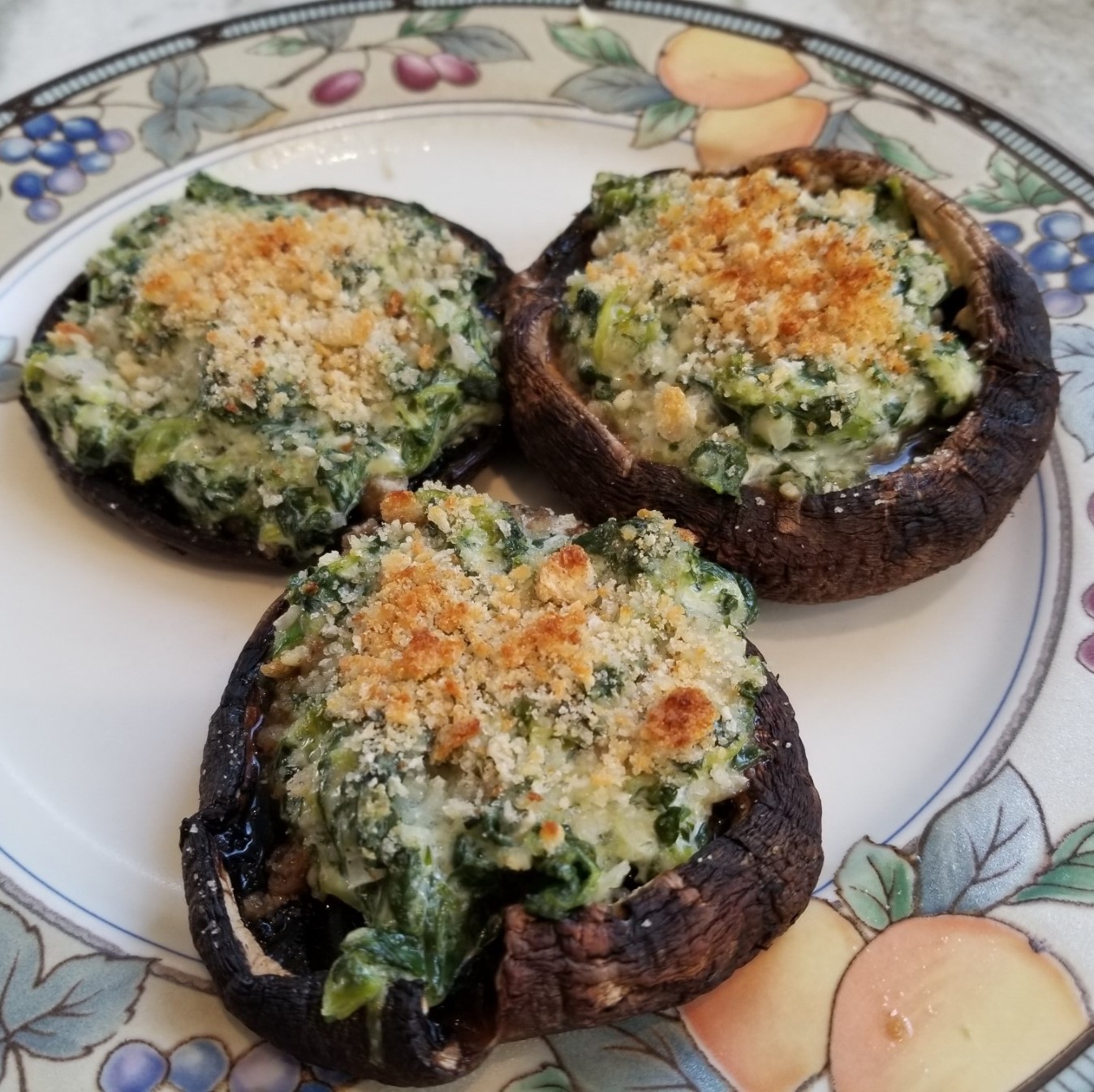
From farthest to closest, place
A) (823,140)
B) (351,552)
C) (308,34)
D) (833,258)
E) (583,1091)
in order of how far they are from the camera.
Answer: (308,34), (823,140), (833,258), (351,552), (583,1091)

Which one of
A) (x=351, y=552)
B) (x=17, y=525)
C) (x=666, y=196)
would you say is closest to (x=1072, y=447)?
(x=666, y=196)

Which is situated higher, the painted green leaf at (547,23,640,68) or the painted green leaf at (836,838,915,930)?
the painted green leaf at (547,23,640,68)

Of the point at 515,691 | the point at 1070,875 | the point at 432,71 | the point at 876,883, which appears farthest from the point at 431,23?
the point at 1070,875

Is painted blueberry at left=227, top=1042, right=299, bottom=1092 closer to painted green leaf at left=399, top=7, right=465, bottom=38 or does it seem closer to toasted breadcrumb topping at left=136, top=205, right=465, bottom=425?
toasted breadcrumb topping at left=136, top=205, right=465, bottom=425

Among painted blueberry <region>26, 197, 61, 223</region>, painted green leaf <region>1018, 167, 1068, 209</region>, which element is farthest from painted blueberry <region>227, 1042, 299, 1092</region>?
painted green leaf <region>1018, 167, 1068, 209</region>

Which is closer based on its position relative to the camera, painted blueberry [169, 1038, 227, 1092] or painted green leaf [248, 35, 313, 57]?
painted blueberry [169, 1038, 227, 1092]

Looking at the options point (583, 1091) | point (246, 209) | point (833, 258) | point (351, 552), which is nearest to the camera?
point (583, 1091)

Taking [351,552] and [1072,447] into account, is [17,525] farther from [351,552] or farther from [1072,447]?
[1072,447]
